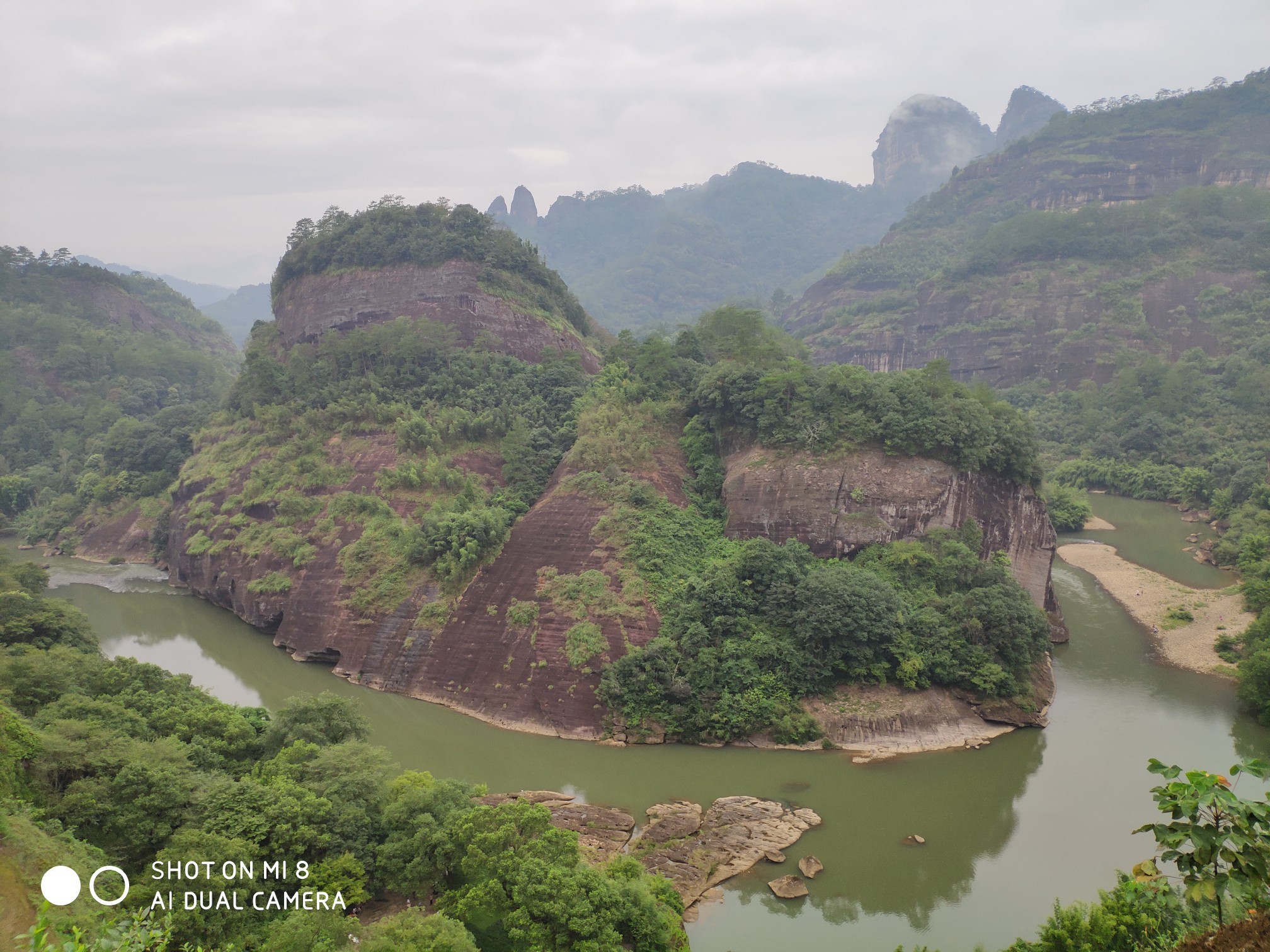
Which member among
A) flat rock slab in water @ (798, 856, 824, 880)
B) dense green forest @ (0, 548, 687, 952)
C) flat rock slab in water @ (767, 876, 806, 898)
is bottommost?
flat rock slab in water @ (767, 876, 806, 898)

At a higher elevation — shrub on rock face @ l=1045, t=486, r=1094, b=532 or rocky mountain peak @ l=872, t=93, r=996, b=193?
rocky mountain peak @ l=872, t=93, r=996, b=193

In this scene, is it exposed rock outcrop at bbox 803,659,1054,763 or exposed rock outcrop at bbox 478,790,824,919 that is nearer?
exposed rock outcrop at bbox 478,790,824,919

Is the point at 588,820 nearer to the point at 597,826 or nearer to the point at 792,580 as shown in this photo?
the point at 597,826

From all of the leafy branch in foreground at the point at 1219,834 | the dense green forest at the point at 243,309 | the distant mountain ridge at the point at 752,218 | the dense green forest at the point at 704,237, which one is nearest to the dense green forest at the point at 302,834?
the leafy branch in foreground at the point at 1219,834

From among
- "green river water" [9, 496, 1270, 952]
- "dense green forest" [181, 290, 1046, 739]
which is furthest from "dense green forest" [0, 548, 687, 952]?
"dense green forest" [181, 290, 1046, 739]

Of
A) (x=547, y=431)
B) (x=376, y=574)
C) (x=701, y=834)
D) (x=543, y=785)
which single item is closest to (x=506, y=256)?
(x=547, y=431)

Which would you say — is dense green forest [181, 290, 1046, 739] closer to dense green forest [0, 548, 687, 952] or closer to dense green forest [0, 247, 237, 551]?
dense green forest [0, 247, 237, 551]

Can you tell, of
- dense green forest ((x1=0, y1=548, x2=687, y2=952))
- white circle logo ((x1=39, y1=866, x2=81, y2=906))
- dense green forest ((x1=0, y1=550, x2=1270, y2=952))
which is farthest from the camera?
dense green forest ((x1=0, y1=548, x2=687, y2=952))
